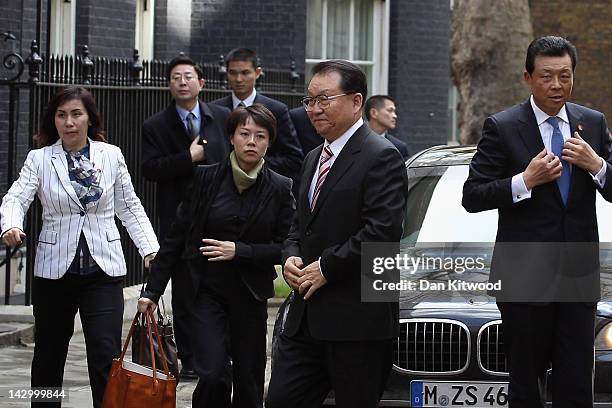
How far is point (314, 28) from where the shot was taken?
757 inches

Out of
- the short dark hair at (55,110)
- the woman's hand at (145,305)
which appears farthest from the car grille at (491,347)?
the short dark hair at (55,110)

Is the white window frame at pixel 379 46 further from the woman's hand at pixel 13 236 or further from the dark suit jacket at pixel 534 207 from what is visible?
the dark suit jacket at pixel 534 207

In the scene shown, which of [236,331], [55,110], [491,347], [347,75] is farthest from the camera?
[55,110]

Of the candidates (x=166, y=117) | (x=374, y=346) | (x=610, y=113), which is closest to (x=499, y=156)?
(x=374, y=346)

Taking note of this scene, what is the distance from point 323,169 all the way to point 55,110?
1.90 m

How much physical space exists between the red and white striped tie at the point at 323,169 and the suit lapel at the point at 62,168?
1660 mm

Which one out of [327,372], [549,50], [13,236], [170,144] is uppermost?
[549,50]

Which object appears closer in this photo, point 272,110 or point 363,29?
point 272,110

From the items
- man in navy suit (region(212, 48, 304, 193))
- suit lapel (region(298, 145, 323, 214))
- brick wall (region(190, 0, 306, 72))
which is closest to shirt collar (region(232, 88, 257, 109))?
man in navy suit (region(212, 48, 304, 193))

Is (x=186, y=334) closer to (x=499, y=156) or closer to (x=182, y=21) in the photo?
(x=499, y=156)

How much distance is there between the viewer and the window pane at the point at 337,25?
19.4 meters

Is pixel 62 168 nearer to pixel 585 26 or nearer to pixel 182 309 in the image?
pixel 182 309

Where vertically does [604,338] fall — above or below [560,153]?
below

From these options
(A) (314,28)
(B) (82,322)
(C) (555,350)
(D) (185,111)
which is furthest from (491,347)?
(A) (314,28)
